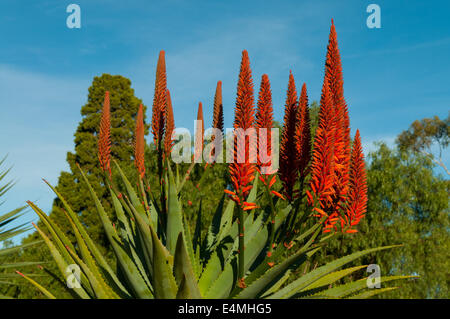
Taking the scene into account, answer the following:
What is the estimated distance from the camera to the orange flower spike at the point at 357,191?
270 centimetres

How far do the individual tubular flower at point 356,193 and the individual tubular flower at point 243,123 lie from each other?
34.2 inches

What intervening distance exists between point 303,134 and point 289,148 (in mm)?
133

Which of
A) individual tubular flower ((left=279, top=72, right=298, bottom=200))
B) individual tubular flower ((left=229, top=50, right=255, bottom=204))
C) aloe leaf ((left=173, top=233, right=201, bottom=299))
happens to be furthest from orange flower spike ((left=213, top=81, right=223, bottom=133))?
aloe leaf ((left=173, top=233, right=201, bottom=299))

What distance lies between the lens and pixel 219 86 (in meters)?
3.27

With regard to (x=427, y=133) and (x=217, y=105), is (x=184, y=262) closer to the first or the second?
(x=217, y=105)

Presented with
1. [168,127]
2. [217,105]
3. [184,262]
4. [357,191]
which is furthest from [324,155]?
[168,127]

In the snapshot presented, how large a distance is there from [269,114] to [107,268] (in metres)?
1.65

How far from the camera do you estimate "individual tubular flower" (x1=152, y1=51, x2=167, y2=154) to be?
3324mm

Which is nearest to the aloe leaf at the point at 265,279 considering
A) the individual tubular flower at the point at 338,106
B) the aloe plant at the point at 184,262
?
the aloe plant at the point at 184,262

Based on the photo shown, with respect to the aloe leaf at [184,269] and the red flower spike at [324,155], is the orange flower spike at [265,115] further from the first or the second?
the aloe leaf at [184,269]

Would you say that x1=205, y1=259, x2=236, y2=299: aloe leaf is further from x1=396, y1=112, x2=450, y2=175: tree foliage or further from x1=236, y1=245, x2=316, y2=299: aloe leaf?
x1=396, y1=112, x2=450, y2=175: tree foliage

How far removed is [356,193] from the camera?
2701mm
